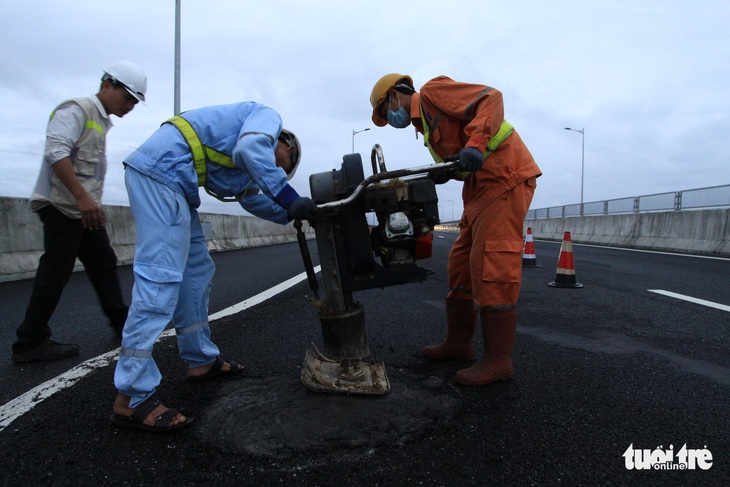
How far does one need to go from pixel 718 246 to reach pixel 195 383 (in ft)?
39.6

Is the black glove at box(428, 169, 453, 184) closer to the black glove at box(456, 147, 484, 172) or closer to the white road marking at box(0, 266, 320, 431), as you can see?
the black glove at box(456, 147, 484, 172)

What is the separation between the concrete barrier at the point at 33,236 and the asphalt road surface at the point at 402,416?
3143 mm

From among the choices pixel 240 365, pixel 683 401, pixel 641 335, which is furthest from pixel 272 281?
pixel 683 401

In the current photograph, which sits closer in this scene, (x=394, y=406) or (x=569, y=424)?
(x=569, y=424)

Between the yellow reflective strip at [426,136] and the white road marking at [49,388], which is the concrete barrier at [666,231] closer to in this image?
the yellow reflective strip at [426,136]

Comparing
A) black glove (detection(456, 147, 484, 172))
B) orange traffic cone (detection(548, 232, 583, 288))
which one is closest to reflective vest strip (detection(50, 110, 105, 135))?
black glove (detection(456, 147, 484, 172))

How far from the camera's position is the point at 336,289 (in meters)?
2.22

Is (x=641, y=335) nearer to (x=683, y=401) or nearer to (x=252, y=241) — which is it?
(x=683, y=401)

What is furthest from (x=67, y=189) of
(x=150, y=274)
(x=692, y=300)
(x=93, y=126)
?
(x=692, y=300)

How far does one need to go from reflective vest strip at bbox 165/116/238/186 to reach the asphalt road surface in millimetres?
1200

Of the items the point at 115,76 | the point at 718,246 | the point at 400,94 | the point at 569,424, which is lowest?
the point at 718,246

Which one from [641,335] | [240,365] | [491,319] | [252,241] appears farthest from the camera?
[252,241]

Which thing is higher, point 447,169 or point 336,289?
point 447,169

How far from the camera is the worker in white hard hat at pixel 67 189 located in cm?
277
